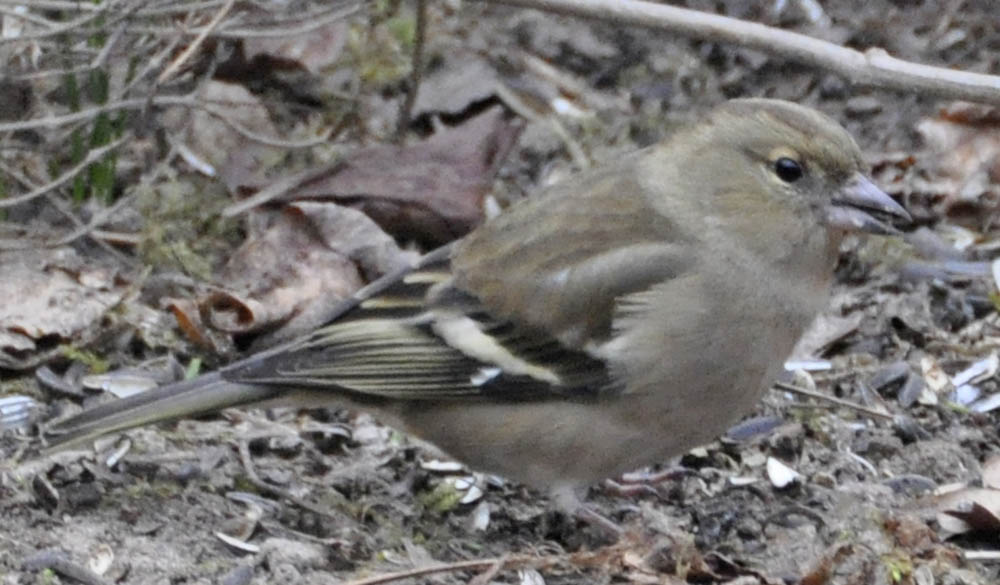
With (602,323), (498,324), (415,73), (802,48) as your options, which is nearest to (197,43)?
(415,73)

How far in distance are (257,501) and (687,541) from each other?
1.10 meters

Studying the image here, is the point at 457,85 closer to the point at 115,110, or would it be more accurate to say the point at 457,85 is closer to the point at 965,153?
the point at 115,110

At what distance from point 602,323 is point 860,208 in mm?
675

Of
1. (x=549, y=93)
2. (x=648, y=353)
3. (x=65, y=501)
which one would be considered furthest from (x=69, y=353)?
(x=549, y=93)

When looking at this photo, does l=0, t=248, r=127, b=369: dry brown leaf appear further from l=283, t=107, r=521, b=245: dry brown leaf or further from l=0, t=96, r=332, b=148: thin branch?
l=283, t=107, r=521, b=245: dry brown leaf

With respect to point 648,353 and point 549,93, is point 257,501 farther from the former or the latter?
point 549,93

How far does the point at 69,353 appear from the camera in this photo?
15.3ft

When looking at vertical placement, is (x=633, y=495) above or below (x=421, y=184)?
below

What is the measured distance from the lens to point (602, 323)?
398 centimetres

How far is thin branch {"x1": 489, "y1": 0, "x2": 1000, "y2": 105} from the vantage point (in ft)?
13.2

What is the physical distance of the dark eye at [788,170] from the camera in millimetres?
3969

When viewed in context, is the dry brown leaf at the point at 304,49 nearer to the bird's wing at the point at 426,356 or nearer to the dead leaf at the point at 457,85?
the dead leaf at the point at 457,85

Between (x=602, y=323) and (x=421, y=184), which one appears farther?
(x=421, y=184)

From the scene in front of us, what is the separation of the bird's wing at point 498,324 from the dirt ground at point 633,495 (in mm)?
342
